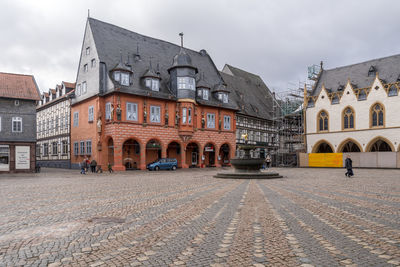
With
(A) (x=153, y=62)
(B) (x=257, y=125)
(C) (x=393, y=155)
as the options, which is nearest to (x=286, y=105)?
(B) (x=257, y=125)

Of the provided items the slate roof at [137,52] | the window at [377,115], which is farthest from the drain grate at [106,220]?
the window at [377,115]

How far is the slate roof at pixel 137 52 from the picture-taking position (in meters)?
37.8

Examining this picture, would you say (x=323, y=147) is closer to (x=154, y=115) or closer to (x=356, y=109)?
(x=356, y=109)

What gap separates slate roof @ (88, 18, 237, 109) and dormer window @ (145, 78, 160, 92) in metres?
0.53

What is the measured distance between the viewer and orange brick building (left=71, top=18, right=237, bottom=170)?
119ft

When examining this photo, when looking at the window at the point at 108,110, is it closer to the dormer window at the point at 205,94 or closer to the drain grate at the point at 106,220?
the dormer window at the point at 205,94

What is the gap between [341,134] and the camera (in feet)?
162

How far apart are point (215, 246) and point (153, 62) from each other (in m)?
38.3

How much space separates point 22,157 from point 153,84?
15.1 meters

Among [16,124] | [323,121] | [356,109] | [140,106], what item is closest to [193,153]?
[140,106]

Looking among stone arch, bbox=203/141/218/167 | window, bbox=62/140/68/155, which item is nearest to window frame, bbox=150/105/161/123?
stone arch, bbox=203/141/218/167

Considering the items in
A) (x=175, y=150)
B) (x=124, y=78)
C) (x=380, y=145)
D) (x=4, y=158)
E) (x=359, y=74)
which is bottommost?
(x=4, y=158)

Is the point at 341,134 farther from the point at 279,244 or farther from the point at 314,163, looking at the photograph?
the point at 279,244

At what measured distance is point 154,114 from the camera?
38.5 m
